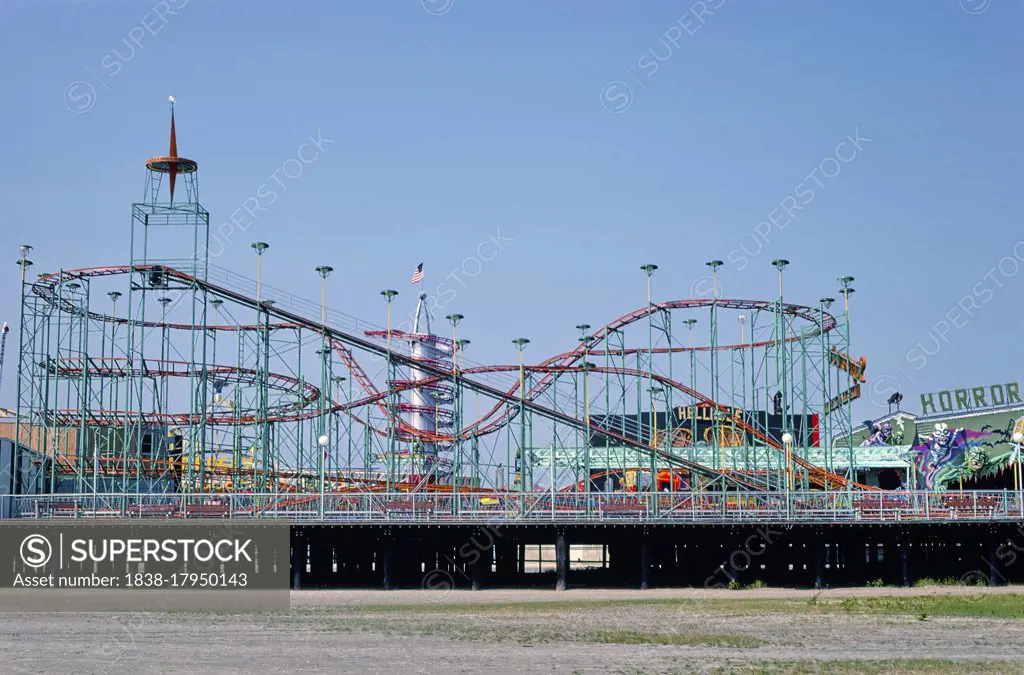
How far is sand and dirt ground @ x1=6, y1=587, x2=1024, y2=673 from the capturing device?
1109 inches

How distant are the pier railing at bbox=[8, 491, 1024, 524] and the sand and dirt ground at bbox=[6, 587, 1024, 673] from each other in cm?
380

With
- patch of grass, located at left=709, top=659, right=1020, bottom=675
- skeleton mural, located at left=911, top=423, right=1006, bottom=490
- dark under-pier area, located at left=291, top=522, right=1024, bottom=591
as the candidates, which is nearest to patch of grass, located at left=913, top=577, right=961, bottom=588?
dark under-pier area, located at left=291, top=522, right=1024, bottom=591

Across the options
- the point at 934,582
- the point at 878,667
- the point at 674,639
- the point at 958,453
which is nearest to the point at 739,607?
the point at 674,639

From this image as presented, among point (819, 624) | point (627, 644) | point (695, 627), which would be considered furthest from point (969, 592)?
point (627, 644)

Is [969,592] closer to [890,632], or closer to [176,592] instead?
[890,632]

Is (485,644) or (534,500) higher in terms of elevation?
(534,500)

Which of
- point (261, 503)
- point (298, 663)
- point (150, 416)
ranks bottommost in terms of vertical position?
point (298, 663)

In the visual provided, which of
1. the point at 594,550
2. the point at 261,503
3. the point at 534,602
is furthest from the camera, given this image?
A: the point at 594,550

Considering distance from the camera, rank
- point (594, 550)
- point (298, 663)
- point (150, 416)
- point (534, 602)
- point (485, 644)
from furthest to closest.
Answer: point (594, 550) → point (150, 416) → point (534, 602) → point (485, 644) → point (298, 663)

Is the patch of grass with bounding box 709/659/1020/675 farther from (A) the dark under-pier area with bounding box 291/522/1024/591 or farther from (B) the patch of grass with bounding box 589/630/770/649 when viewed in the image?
(A) the dark under-pier area with bounding box 291/522/1024/591

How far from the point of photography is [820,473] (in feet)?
222

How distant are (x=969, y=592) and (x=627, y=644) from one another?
20602 millimetres

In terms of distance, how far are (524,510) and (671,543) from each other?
372 inches

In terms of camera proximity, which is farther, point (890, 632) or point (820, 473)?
point (820, 473)
